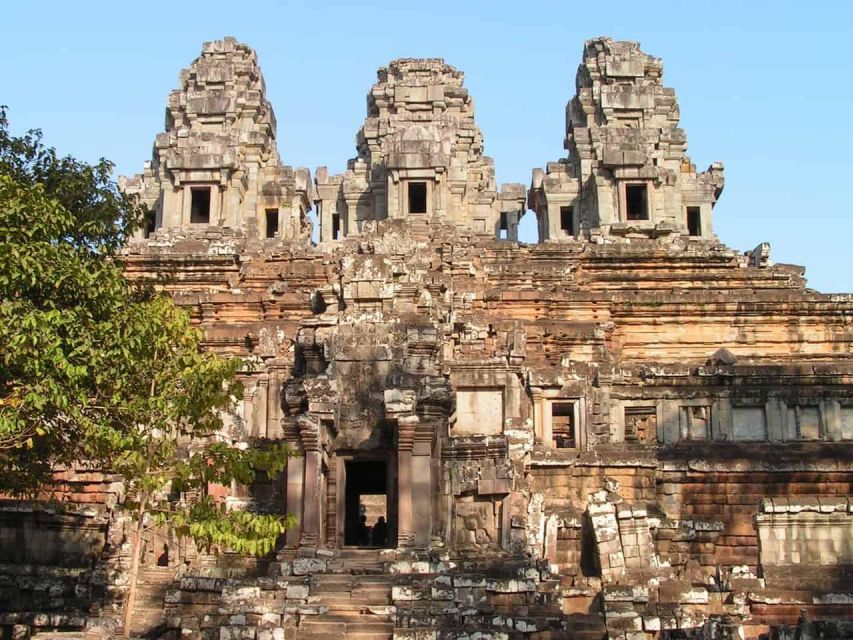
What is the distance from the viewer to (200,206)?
50.1 m

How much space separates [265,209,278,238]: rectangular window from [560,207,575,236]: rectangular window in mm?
11656

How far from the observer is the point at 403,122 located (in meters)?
50.7

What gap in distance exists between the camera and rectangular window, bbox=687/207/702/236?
50403mm

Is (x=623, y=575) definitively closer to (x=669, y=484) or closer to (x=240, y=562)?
(x=669, y=484)

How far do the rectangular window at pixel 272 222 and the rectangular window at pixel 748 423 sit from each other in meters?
26.4

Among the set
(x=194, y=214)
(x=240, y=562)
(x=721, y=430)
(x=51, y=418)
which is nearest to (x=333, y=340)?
(x=240, y=562)

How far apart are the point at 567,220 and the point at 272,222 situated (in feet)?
39.8

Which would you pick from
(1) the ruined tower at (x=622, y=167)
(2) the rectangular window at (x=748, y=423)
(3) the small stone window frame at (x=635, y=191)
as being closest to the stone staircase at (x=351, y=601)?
(2) the rectangular window at (x=748, y=423)

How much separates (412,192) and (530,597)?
2835 cm

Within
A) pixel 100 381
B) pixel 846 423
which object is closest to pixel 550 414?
pixel 846 423

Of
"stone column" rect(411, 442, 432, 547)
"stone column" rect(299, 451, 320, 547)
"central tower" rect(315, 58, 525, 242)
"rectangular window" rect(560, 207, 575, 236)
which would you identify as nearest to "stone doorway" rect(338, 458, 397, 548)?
"stone column" rect(411, 442, 432, 547)

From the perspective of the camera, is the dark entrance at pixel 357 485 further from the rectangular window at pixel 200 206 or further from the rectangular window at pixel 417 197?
the rectangular window at pixel 200 206

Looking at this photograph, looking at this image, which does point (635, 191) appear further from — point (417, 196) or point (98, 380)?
point (98, 380)

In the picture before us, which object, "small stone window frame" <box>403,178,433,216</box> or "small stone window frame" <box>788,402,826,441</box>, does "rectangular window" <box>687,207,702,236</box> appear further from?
"small stone window frame" <box>788,402,826,441</box>
